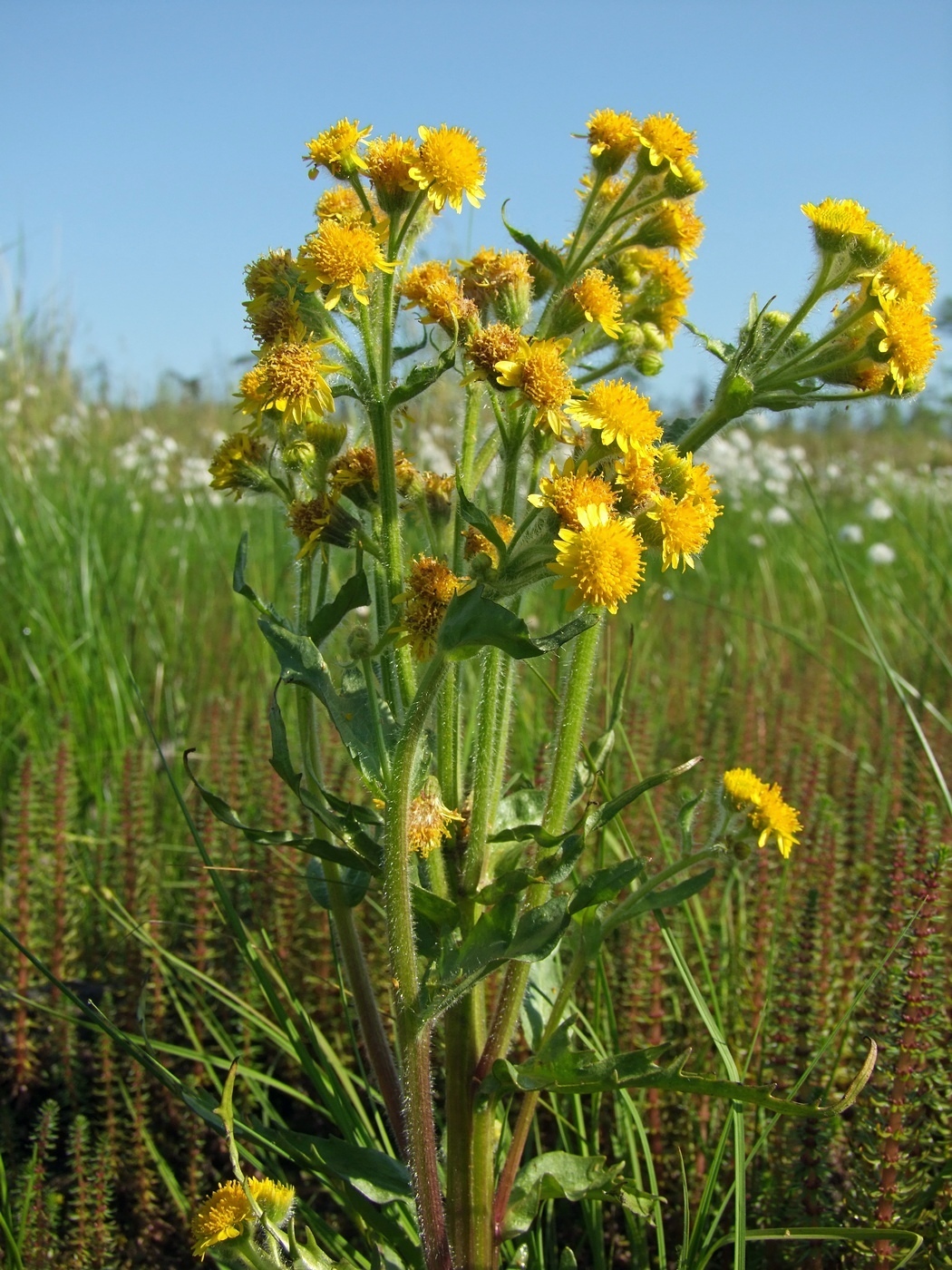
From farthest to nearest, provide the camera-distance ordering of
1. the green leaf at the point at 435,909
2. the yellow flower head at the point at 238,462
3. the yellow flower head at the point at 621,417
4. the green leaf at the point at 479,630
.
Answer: the yellow flower head at the point at 238,462 < the green leaf at the point at 435,909 < the yellow flower head at the point at 621,417 < the green leaf at the point at 479,630

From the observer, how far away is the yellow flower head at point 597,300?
3.97 ft

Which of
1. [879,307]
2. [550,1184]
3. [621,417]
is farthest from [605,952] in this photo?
[879,307]

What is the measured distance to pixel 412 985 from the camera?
1.15m

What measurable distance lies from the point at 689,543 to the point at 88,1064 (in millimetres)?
1527

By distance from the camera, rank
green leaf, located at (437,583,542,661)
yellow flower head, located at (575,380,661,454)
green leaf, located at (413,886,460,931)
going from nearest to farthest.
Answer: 1. green leaf, located at (437,583,542,661)
2. yellow flower head, located at (575,380,661,454)
3. green leaf, located at (413,886,460,931)

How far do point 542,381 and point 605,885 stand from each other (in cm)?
55

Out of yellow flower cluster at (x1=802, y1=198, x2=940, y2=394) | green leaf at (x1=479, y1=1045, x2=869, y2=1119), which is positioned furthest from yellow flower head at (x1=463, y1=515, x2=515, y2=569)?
green leaf at (x1=479, y1=1045, x2=869, y2=1119)

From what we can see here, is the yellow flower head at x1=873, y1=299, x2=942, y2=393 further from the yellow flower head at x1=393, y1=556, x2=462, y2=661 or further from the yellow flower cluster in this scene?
the yellow flower head at x1=393, y1=556, x2=462, y2=661

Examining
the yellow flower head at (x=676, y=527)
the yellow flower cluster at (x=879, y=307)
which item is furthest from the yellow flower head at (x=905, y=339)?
the yellow flower head at (x=676, y=527)

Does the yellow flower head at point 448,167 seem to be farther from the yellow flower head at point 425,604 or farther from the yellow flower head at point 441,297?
the yellow flower head at point 425,604

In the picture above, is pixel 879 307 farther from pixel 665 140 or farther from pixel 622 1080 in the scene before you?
pixel 622 1080

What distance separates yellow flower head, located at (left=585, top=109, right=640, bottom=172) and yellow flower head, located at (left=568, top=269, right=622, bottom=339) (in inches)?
5.8

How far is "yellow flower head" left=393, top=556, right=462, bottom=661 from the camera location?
1117mm

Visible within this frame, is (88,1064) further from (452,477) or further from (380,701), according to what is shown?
(452,477)
